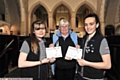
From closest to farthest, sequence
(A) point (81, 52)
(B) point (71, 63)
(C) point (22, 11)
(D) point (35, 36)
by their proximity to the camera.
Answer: (A) point (81, 52) < (D) point (35, 36) < (B) point (71, 63) < (C) point (22, 11)

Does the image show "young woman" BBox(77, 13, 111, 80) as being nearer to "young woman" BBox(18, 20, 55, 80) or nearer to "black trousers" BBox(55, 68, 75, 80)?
"young woman" BBox(18, 20, 55, 80)

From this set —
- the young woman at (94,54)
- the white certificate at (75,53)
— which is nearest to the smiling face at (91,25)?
the young woman at (94,54)

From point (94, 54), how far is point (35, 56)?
67 centimetres

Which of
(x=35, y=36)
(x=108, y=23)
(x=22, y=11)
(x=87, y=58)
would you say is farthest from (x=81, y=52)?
(x=108, y=23)

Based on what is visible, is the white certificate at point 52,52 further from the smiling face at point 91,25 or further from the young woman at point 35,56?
the smiling face at point 91,25

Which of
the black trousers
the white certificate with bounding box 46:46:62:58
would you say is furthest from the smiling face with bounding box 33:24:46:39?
the black trousers

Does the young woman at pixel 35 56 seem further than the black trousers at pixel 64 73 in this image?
No

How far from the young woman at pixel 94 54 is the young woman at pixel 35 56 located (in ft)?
1.49

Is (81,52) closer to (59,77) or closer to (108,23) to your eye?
(59,77)

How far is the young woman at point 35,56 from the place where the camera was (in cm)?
185

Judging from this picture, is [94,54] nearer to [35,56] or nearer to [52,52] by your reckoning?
[52,52]

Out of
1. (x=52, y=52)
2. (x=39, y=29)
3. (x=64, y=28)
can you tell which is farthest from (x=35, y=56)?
(x=64, y=28)

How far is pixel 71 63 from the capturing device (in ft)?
7.79

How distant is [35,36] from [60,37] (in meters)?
0.54
